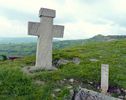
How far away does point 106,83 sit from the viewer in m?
15.4

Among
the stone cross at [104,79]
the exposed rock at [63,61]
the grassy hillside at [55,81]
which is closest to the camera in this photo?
the grassy hillside at [55,81]

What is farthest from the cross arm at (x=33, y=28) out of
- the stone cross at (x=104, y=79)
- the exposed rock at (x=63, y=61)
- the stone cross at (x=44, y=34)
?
the stone cross at (x=104, y=79)

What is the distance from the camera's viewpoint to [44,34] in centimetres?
1808

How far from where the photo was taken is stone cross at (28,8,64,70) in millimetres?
17844

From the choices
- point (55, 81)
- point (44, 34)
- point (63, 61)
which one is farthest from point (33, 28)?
point (55, 81)

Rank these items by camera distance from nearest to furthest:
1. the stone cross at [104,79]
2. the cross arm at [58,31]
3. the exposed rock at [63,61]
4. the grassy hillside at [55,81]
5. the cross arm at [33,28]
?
the grassy hillside at [55,81] → the stone cross at [104,79] → the cross arm at [33,28] → the cross arm at [58,31] → the exposed rock at [63,61]

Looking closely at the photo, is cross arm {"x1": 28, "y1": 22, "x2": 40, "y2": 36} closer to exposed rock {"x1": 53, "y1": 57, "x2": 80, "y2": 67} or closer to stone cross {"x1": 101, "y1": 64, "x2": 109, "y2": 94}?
exposed rock {"x1": 53, "y1": 57, "x2": 80, "y2": 67}

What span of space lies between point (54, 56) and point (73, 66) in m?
3.48

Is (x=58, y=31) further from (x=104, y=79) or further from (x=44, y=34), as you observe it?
(x=104, y=79)

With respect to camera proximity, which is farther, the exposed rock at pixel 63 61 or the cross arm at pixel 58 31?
the exposed rock at pixel 63 61

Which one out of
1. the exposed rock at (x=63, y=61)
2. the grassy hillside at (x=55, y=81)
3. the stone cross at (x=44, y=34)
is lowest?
the grassy hillside at (x=55, y=81)

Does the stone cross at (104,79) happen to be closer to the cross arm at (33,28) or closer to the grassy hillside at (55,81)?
the grassy hillside at (55,81)

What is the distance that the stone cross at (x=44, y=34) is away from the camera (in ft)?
58.5

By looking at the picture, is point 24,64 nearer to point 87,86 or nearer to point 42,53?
point 42,53
